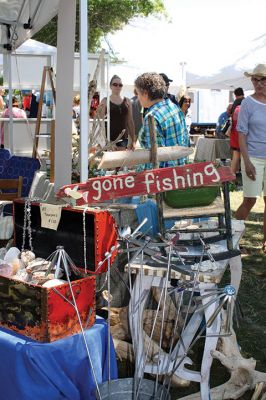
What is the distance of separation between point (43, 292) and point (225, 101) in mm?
20861

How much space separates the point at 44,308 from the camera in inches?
77.7

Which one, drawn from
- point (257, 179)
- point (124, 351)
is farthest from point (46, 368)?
point (257, 179)

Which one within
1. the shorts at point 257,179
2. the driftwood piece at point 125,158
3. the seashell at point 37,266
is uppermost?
the driftwood piece at point 125,158

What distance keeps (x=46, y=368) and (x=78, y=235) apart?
559 mm

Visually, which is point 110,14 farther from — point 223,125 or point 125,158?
point 125,158

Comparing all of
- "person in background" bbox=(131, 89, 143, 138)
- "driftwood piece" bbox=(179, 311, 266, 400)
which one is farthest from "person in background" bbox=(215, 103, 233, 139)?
"driftwood piece" bbox=(179, 311, 266, 400)

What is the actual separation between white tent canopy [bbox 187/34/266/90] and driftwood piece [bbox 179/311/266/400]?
737cm

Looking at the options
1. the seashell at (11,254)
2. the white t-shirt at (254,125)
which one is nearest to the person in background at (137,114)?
the white t-shirt at (254,125)

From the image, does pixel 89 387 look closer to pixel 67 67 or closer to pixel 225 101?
pixel 67 67

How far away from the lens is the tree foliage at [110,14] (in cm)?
2253

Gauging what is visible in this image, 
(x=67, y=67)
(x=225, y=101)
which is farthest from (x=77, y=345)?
(x=225, y=101)

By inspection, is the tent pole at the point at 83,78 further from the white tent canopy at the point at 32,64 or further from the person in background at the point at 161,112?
the white tent canopy at the point at 32,64

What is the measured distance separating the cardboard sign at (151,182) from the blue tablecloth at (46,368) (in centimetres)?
52

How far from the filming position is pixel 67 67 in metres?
2.71
